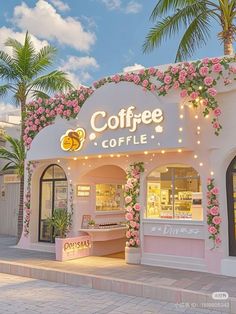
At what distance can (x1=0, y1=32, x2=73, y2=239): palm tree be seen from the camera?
1309 centimetres

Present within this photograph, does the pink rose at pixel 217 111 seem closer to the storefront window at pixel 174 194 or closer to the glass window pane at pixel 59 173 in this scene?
the storefront window at pixel 174 194

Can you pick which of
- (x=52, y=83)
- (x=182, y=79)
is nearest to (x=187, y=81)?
(x=182, y=79)

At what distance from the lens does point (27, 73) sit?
13.2 meters

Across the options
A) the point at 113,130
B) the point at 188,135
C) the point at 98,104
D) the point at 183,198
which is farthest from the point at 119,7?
the point at 183,198

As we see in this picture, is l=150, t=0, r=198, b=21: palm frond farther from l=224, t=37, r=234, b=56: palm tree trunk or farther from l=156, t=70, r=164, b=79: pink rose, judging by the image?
l=156, t=70, r=164, b=79: pink rose

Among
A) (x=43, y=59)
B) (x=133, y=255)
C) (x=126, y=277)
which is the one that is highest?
(x=43, y=59)

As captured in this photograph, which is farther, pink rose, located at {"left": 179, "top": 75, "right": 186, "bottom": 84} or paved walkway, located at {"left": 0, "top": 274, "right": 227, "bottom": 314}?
pink rose, located at {"left": 179, "top": 75, "right": 186, "bottom": 84}

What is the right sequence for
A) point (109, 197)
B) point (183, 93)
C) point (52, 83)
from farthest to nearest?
point (52, 83), point (109, 197), point (183, 93)

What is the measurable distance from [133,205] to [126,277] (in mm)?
2228

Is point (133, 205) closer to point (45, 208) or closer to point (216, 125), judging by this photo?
point (216, 125)

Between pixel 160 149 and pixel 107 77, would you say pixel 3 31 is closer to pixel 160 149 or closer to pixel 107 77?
pixel 107 77

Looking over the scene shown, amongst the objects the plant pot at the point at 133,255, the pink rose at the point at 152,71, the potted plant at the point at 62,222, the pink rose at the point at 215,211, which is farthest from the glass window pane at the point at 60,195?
the pink rose at the point at 215,211

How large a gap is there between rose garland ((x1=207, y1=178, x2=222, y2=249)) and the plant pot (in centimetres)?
203

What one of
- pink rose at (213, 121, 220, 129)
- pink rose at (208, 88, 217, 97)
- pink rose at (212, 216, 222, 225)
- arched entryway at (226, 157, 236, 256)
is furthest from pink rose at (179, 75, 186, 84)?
pink rose at (212, 216, 222, 225)
